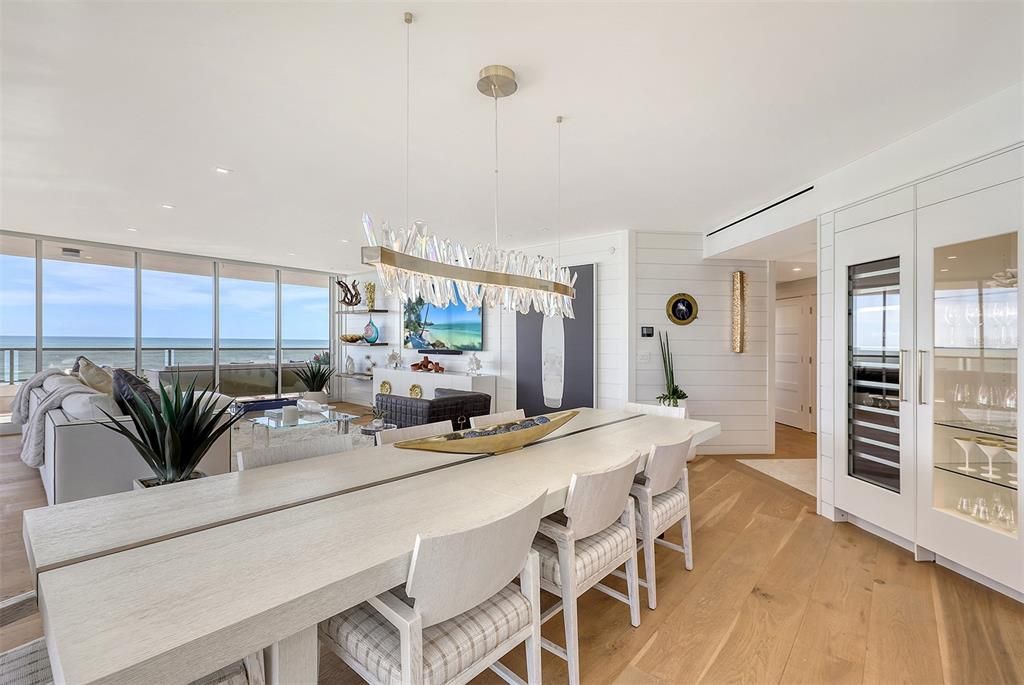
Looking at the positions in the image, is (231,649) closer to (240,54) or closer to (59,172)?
(240,54)

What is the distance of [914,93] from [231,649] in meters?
3.47

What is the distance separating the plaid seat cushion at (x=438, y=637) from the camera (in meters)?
1.14

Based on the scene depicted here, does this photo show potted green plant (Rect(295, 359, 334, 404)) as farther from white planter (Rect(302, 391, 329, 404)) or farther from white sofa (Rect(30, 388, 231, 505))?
white sofa (Rect(30, 388, 231, 505))

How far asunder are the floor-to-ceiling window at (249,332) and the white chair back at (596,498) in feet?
24.7

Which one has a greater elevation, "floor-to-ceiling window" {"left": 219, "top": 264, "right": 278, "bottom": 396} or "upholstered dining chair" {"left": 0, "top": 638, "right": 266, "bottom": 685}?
"floor-to-ceiling window" {"left": 219, "top": 264, "right": 278, "bottom": 396}

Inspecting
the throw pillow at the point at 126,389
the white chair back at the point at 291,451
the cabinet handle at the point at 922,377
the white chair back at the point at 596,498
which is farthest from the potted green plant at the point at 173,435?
the cabinet handle at the point at 922,377

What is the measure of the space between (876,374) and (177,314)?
9.10 meters

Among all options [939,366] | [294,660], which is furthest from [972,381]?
[294,660]

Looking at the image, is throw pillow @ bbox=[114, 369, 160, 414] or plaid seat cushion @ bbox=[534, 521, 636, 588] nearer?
plaid seat cushion @ bbox=[534, 521, 636, 588]

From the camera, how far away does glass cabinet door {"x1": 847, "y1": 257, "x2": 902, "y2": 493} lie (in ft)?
9.12

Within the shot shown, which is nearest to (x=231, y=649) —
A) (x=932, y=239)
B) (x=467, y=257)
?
(x=467, y=257)

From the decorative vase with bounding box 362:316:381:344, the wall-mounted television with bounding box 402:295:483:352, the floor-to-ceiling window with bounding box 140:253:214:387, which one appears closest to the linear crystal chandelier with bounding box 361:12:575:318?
the wall-mounted television with bounding box 402:295:483:352

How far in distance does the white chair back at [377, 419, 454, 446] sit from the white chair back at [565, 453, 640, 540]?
3.30 ft

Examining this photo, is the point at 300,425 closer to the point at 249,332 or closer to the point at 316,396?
the point at 316,396
